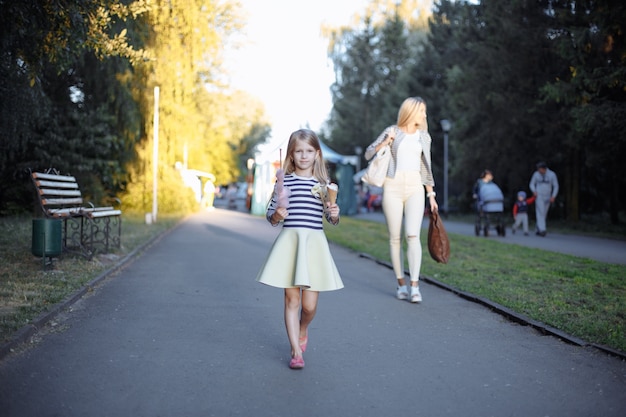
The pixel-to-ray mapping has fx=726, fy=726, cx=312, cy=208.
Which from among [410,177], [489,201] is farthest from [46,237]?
[489,201]

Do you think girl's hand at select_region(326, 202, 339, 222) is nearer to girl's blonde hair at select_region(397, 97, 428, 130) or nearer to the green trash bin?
girl's blonde hair at select_region(397, 97, 428, 130)

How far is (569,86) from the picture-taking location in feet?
67.8

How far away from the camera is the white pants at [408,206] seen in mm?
8016

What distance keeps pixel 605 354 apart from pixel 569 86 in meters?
16.8

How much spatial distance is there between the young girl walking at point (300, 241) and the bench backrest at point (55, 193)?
548 cm

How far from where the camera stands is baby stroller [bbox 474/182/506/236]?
18.9 metres

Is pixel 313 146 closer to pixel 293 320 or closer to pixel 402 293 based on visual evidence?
pixel 293 320

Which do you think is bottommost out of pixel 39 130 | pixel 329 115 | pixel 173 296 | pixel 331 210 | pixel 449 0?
pixel 173 296

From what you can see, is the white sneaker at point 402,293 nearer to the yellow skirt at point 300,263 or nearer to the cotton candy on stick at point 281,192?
the yellow skirt at point 300,263

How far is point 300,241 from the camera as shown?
5.02 metres

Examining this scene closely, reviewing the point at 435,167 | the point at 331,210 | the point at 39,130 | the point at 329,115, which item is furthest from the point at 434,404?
the point at 329,115

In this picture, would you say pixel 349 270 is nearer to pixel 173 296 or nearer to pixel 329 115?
pixel 173 296

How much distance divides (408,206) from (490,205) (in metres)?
11.6

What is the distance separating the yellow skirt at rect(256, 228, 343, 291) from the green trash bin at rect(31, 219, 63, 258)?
5075 mm
